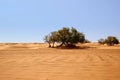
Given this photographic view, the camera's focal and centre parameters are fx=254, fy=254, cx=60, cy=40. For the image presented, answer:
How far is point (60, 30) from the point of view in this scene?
7062cm

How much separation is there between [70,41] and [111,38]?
38243 millimetres

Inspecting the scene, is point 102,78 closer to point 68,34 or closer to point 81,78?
point 81,78

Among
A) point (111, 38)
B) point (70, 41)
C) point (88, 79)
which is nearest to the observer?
point (88, 79)

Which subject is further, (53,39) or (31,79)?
(53,39)

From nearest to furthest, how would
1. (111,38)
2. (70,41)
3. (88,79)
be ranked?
(88,79)
(70,41)
(111,38)

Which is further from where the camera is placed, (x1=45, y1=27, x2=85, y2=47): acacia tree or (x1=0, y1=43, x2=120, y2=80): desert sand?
(x1=45, y1=27, x2=85, y2=47): acacia tree

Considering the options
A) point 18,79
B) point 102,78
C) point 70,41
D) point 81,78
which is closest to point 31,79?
point 18,79

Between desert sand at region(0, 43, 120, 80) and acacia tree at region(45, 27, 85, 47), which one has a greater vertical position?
acacia tree at region(45, 27, 85, 47)

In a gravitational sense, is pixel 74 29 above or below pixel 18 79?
above

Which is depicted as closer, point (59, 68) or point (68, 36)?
point (59, 68)

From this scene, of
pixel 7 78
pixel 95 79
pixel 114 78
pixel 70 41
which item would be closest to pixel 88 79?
pixel 95 79

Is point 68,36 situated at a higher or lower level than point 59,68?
higher

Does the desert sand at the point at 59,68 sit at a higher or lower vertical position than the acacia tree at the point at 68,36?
lower

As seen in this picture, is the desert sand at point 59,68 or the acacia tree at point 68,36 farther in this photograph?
the acacia tree at point 68,36
